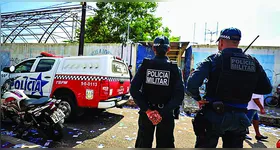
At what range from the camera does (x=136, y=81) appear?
230 cm

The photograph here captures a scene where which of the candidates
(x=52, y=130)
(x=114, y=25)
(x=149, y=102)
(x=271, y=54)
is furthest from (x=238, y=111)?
(x=114, y=25)

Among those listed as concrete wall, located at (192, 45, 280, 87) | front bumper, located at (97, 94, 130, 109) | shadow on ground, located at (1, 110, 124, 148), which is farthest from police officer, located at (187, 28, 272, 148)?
concrete wall, located at (192, 45, 280, 87)

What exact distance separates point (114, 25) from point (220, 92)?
55.7ft

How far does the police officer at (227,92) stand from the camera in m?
2.06

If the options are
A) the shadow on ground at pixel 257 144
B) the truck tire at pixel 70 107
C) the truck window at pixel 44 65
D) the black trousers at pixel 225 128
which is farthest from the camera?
the truck window at pixel 44 65

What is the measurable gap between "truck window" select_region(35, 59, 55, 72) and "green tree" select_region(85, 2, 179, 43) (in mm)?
12593

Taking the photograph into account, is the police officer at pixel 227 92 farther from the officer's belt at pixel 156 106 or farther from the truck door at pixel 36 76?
the truck door at pixel 36 76

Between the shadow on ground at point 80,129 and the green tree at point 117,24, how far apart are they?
12726 millimetres

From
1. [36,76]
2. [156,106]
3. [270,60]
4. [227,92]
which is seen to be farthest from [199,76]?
[270,60]

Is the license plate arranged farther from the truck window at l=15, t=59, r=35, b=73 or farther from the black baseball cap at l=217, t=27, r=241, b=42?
the black baseball cap at l=217, t=27, r=241, b=42

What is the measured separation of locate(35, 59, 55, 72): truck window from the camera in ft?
17.3

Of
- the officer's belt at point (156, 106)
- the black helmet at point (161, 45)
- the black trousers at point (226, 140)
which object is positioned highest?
the black helmet at point (161, 45)

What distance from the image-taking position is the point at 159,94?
2303 millimetres

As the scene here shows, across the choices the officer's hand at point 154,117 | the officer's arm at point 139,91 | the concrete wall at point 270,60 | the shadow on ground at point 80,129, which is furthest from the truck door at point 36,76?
the concrete wall at point 270,60
